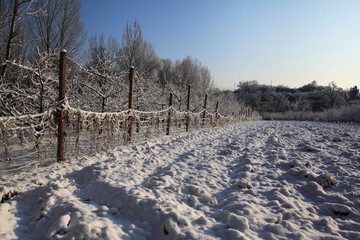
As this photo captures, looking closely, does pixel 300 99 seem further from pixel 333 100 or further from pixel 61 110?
pixel 61 110

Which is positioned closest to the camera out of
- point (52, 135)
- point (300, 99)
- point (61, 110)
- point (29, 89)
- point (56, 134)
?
point (61, 110)

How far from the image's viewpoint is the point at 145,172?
3967 mm

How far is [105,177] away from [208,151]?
3284 millimetres

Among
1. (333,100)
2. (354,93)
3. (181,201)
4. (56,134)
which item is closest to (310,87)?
(354,93)

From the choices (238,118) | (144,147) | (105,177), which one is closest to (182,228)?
(105,177)

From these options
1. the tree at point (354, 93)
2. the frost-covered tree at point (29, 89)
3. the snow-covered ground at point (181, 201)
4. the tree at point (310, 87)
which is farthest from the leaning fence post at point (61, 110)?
the tree at point (310, 87)

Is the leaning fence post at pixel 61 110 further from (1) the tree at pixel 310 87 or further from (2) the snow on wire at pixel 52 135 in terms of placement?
(1) the tree at pixel 310 87

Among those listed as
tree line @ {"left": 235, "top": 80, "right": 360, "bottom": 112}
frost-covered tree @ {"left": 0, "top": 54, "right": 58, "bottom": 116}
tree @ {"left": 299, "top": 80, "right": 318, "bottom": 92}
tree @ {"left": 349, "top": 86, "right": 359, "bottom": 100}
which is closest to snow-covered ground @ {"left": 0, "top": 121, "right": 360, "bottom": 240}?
frost-covered tree @ {"left": 0, "top": 54, "right": 58, "bottom": 116}

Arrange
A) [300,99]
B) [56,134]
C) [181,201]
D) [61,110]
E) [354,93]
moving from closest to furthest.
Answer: [181,201]
[61,110]
[56,134]
[300,99]
[354,93]

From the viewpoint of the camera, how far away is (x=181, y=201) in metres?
2.82

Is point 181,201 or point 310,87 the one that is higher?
point 310,87

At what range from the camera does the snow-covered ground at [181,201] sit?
83.9 inches

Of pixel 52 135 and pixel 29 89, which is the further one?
pixel 29 89

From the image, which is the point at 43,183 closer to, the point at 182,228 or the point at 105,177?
the point at 105,177
